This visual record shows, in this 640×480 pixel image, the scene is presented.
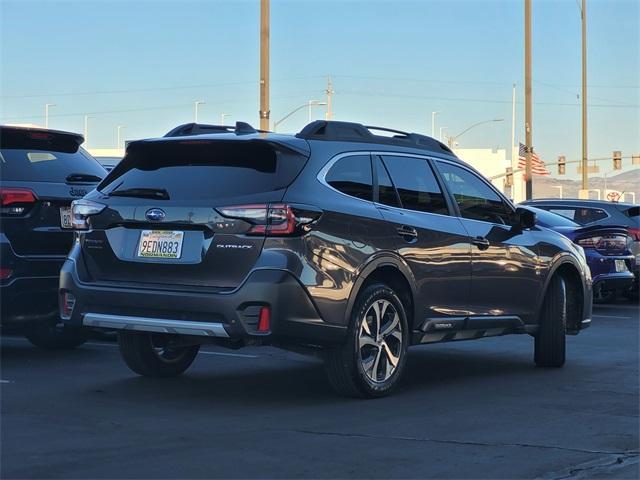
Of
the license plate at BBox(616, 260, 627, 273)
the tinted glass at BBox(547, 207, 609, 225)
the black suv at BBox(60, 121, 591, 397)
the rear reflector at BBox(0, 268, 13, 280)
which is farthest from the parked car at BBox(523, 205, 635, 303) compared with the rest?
the rear reflector at BBox(0, 268, 13, 280)

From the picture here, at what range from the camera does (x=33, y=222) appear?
8773mm

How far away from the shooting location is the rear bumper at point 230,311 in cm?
682

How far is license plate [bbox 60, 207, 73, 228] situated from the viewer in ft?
29.4

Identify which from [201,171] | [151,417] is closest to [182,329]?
[151,417]

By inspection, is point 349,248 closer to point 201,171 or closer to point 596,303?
point 201,171

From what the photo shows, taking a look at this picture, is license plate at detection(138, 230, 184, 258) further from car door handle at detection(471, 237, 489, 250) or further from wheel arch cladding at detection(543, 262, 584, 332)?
wheel arch cladding at detection(543, 262, 584, 332)

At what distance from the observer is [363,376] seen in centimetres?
745

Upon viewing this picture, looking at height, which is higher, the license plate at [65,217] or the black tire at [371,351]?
the license plate at [65,217]

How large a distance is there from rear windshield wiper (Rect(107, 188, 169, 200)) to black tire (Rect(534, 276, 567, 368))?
3.71 metres

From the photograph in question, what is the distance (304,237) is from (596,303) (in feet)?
36.7

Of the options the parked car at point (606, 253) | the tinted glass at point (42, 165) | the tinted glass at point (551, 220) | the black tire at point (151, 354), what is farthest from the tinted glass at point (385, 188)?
the tinted glass at point (551, 220)

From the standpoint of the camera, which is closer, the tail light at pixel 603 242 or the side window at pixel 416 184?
the side window at pixel 416 184

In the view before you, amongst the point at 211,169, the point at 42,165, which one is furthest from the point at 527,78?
the point at 211,169

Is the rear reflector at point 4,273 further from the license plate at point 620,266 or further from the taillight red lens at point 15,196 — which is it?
the license plate at point 620,266
